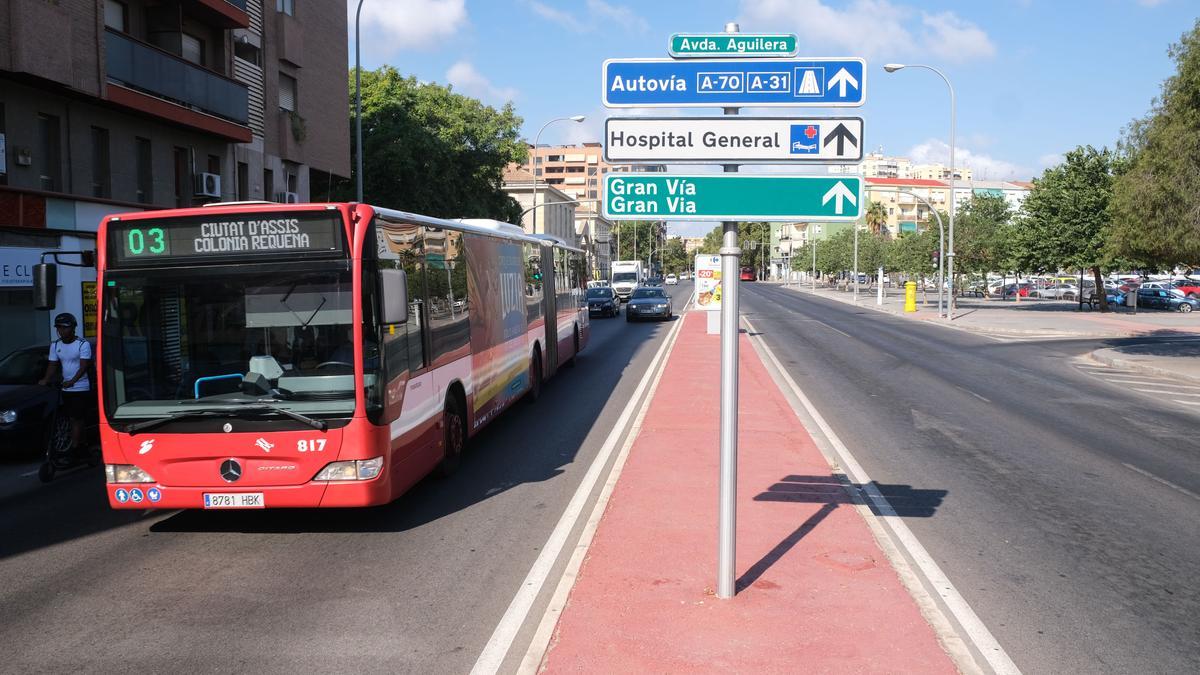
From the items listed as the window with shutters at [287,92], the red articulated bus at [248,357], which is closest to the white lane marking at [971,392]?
the red articulated bus at [248,357]

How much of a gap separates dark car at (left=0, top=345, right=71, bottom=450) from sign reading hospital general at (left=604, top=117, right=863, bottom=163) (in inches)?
→ 314

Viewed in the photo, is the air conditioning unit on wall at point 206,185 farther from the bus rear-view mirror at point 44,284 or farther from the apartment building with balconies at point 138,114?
the bus rear-view mirror at point 44,284

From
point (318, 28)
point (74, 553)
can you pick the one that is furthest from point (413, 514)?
point (318, 28)

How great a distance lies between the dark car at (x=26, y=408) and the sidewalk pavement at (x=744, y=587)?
7.05m

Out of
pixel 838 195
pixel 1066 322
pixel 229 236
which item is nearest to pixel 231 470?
pixel 229 236

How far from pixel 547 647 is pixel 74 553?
14.3 ft

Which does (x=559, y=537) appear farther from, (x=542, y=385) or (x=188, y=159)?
(x=188, y=159)

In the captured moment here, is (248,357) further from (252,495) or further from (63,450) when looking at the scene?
(63,450)

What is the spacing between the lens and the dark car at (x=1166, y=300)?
49.2 meters

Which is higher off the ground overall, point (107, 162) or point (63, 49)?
point (63, 49)

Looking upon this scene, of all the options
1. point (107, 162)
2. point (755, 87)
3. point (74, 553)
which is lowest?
point (74, 553)

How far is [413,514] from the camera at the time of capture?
8586 mm

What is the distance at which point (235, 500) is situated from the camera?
752 cm

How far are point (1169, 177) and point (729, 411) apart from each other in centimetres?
1968
